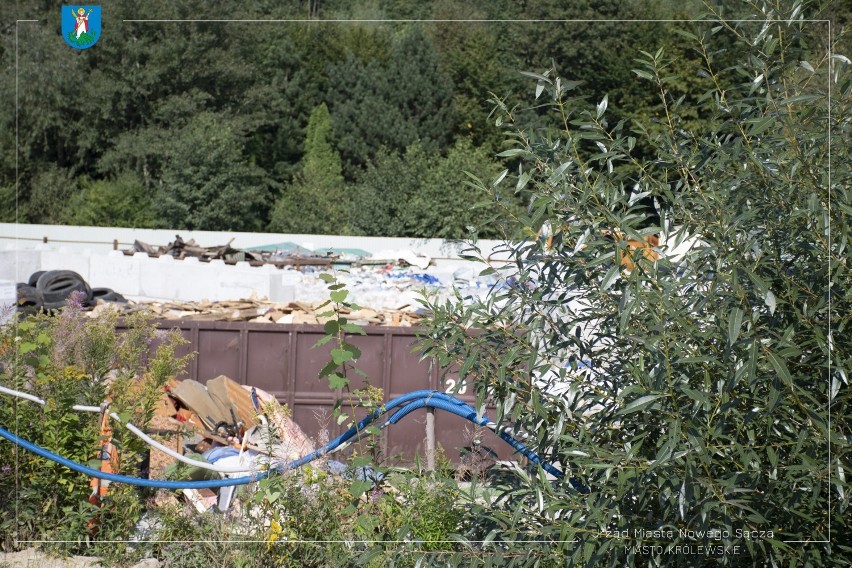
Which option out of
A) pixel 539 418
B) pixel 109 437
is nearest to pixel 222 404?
pixel 109 437

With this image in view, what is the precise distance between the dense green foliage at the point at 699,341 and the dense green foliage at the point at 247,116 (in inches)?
1143

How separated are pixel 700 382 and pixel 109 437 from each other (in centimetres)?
273

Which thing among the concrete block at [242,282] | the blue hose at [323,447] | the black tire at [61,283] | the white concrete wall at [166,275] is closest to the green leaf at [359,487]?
the blue hose at [323,447]

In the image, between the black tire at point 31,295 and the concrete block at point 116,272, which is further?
the concrete block at point 116,272

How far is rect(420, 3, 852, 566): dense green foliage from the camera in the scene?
8.90 ft

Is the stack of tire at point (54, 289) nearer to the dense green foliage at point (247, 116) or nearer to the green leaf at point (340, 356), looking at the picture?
the green leaf at point (340, 356)

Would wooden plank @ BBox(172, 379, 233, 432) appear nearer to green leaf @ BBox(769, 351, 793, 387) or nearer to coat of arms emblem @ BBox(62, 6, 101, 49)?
coat of arms emblem @ BBox(62, 6, 101, 49)

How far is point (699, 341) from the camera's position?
2850mm

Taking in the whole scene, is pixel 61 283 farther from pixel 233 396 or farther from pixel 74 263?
pixel 233 396

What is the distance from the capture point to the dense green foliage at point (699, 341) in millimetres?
2713

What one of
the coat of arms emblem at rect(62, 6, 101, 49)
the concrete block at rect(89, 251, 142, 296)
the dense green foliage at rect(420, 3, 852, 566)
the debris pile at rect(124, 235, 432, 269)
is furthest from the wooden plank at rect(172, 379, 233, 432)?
the debris pile at rect(124, 235, 432, 269)

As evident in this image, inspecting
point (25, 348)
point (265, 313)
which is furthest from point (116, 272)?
point (25, 348)

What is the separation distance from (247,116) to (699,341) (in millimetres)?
38594

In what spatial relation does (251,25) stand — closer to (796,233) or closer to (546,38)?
(546,38)
